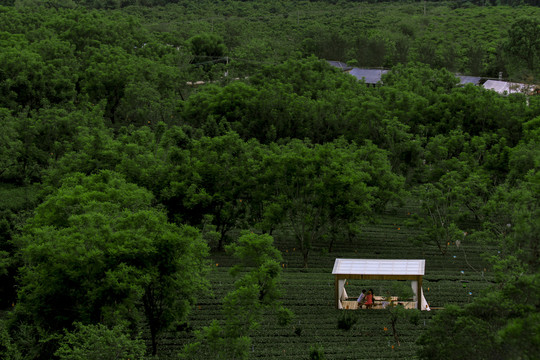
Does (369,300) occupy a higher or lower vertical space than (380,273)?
lower

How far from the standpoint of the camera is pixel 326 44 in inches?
3588

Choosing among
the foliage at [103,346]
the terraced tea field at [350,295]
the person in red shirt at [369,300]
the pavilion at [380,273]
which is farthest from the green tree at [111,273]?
the person in red shirt at [369,300]

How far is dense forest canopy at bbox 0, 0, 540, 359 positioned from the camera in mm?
23062

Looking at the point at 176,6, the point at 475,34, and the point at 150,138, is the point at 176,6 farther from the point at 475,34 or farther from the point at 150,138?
the point at 150,138

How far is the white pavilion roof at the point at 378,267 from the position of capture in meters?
28.4

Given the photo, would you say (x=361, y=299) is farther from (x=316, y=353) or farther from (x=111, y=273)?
(x=111, y=273)

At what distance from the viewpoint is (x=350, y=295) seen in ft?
101

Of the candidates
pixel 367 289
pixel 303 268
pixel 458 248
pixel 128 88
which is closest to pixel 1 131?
pixel 128 88

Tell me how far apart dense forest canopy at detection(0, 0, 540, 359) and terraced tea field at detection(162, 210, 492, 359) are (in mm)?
936

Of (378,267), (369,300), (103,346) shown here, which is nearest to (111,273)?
(103,346)

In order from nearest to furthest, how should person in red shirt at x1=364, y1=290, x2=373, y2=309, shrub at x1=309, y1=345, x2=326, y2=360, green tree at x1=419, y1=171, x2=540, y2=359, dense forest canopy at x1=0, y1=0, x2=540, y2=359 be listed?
green tree at x1=419, y1=171, x2=540, y2=359
dense forest canopy at x1=0, y1=0, x2=540, y2=359
shrub at x1=309, y1=345, x2=326, y2=360
person in red shirt at x1=364, y1=290, x2=373, y2=309

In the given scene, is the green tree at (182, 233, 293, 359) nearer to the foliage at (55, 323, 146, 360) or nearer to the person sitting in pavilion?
the foliage at (55, 323, 146, 360)

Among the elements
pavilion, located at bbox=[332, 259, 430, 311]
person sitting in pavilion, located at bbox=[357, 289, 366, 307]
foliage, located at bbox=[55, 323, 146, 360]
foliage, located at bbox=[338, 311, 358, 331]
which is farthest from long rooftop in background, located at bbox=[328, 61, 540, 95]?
foliage, located at bbox=[55, 323, 146, 360]

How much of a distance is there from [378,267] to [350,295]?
257 cm
